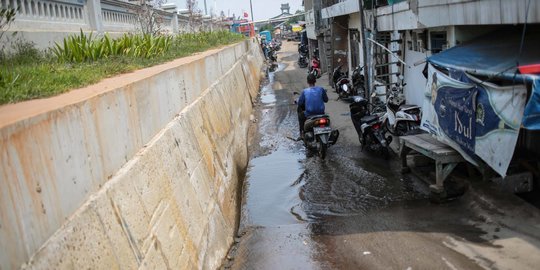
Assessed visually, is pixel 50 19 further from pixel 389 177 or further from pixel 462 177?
pixel 462 177

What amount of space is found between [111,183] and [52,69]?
8.74 ft

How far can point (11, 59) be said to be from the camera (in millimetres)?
6488

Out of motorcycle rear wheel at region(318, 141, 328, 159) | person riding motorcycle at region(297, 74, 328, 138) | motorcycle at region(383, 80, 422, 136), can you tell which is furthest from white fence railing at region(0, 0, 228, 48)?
motorcycle at region(383, 80, 422, 136)

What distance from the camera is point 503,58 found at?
Answer: 626 cm

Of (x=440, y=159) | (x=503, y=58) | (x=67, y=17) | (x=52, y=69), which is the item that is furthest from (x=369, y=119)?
(x=52, y=69)

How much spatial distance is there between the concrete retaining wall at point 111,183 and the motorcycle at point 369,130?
12.1ft

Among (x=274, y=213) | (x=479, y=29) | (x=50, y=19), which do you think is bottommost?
(x=274, y=213)

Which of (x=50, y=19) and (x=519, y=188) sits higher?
(x=50, y=19)

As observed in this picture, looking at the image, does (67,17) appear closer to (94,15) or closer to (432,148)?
(94,15)

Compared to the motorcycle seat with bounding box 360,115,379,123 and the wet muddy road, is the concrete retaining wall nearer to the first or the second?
the wet muddy road

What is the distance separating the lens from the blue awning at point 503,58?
513 cm

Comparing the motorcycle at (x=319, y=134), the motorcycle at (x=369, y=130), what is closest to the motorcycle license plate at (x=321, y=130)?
the motorcycle at (x=319, y=134)

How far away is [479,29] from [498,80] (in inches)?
109

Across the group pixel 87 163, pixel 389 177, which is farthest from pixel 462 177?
pixel 87 163
